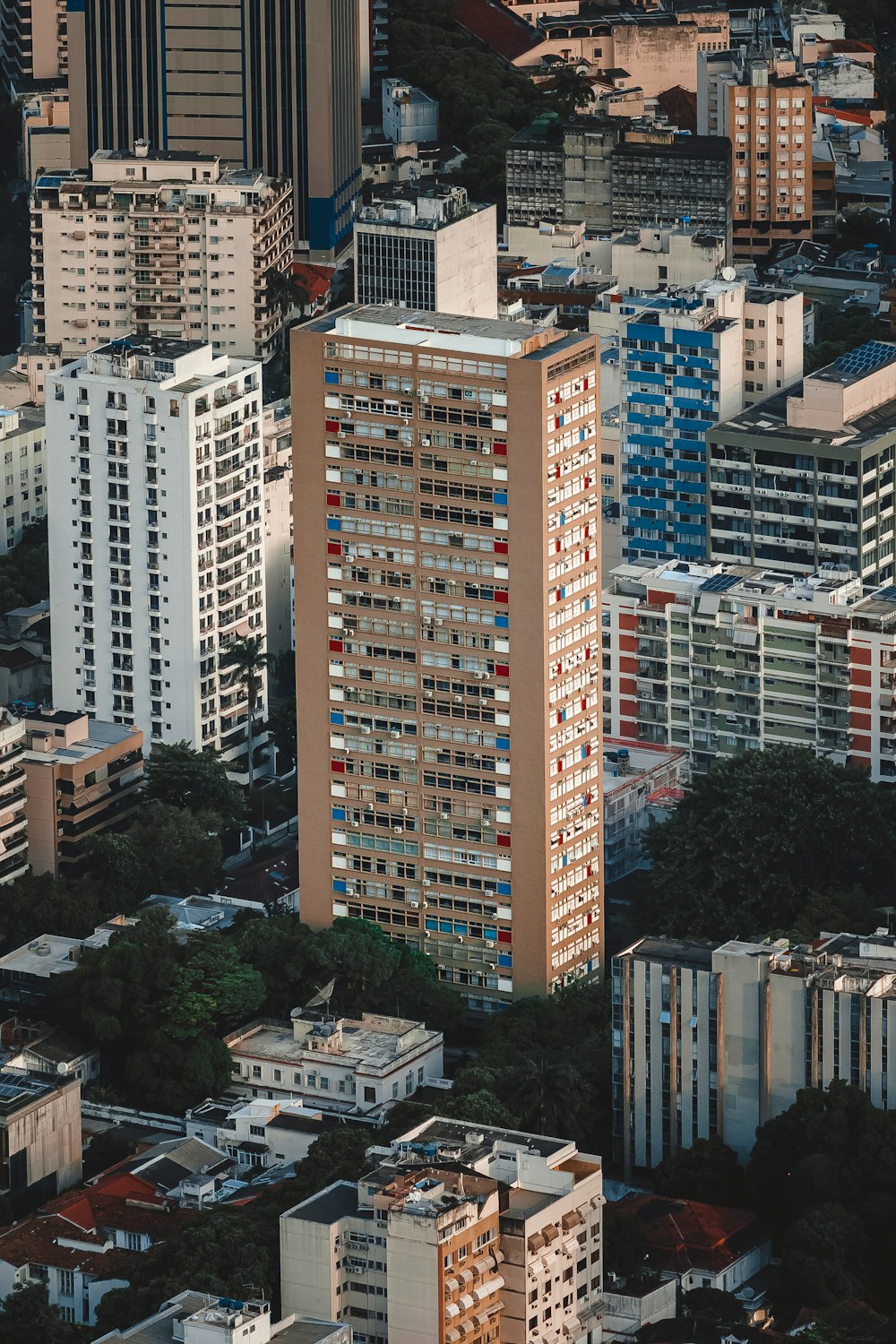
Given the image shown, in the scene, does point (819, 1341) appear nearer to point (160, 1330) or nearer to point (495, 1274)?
point (495, 1274)

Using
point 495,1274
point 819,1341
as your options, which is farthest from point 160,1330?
point 819,1341

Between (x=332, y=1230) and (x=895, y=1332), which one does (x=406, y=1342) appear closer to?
(x=332, y=1230)

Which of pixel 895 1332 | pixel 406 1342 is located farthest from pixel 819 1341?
pixel 406 1342

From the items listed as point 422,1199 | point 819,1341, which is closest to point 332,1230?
point 422,1199

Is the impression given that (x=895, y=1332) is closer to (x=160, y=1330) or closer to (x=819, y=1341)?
(x=819, y=1341)

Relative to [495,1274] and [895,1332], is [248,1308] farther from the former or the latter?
[895,1332]

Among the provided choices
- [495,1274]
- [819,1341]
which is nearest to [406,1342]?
[495,1274]
